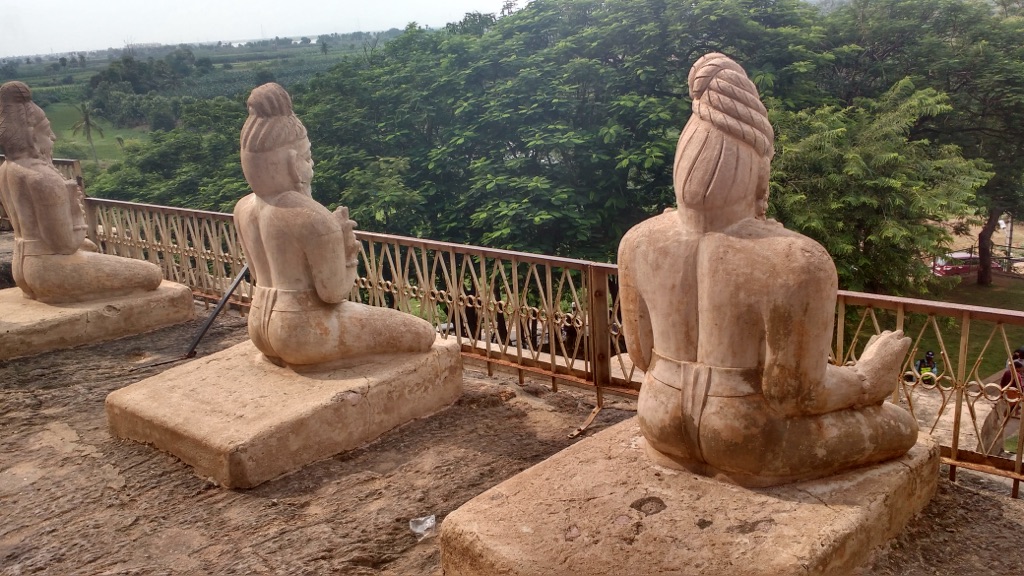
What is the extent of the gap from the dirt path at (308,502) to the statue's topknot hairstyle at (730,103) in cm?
167

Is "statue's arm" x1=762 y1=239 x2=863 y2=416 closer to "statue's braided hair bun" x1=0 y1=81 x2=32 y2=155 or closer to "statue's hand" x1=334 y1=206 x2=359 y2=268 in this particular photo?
"statue's hand" x1=334 y1=206 x2=359 y2=268

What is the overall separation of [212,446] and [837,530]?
2.97 meters

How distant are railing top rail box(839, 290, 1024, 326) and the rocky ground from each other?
808 millimetres

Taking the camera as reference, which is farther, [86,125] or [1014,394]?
[86,125]

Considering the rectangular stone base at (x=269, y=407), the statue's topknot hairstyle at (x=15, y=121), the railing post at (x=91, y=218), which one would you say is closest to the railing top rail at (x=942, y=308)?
the rectangular stone base at (x=269, y=407)

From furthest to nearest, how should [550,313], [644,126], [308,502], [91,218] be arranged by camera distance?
[644,126] → [91,218] → [550,313] → [308,502]

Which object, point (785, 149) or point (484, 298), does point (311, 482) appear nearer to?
point (484, 298)

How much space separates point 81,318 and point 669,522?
5552 millimetres

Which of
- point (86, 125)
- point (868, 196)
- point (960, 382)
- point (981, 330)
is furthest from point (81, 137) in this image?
point (960, 382)

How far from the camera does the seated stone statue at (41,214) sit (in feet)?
21.1

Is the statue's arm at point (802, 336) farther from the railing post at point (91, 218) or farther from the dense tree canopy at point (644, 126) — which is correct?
the dense tree canopy at point (644, 126)

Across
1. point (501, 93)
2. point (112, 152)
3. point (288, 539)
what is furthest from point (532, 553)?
point (112, 152)

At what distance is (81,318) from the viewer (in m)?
6.65

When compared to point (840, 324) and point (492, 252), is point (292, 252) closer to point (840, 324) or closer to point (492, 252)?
point (492, 252)
